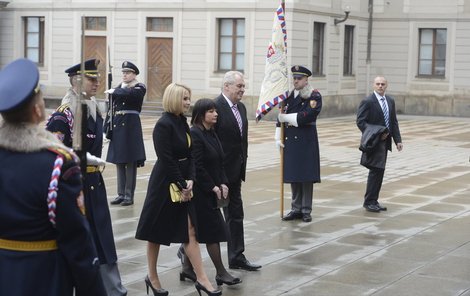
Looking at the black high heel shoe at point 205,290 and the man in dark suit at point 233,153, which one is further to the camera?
the man in dark suit at point 233,153

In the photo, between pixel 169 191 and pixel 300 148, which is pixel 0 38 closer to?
pixel 300 148

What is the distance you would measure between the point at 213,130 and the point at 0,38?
87.9 ft

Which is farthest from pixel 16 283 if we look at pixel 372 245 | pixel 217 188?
pixel 372 245

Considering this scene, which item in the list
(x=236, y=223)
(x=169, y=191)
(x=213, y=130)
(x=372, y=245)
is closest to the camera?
(x=169, y=191)

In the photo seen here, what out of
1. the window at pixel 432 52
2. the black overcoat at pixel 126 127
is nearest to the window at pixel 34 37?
the window at pixel 432 52

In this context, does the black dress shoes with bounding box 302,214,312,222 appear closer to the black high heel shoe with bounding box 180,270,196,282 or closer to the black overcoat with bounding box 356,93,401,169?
the black overcoat with bounding box 356,93,401,169

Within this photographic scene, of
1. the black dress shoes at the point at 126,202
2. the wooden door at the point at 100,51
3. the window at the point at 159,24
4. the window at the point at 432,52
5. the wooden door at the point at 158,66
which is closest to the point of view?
the black dress shoes at the point at 126,202

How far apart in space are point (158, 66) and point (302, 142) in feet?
64.3

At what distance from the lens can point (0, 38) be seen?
32.6 meters

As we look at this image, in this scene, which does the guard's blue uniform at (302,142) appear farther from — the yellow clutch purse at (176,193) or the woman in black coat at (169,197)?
the yellow clutch purse at (176,193)

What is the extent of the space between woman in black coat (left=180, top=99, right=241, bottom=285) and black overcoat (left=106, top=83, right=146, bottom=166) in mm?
4295

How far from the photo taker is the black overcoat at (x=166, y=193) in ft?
22.4

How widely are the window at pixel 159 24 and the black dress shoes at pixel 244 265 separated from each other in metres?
22.1

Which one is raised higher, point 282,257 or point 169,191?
point 169,191
